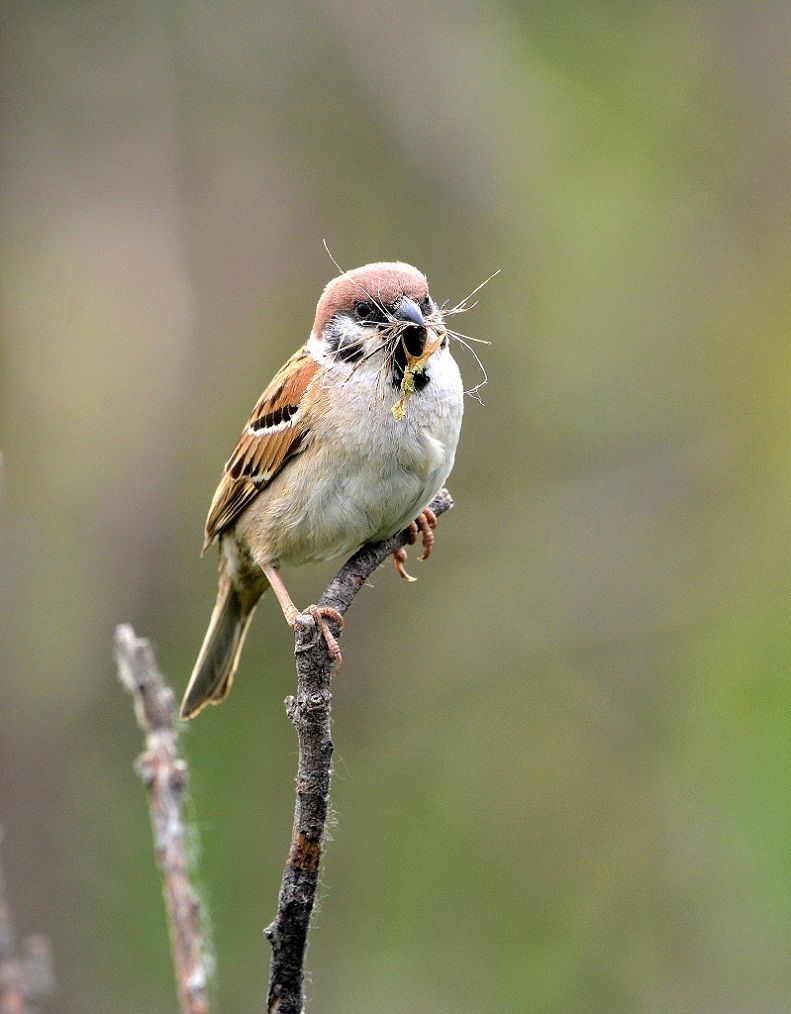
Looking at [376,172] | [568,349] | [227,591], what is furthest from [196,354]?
[227,591]

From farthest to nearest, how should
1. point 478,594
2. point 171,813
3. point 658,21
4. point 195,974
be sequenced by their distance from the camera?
point 658,21
point 478,594
point 171,813
point 195,974

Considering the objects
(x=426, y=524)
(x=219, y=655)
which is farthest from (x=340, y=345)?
(x=219, y=655)

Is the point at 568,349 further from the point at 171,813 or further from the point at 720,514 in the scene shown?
the point at 171,813

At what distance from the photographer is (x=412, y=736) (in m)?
6.68

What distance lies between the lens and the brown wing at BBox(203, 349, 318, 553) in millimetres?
3824

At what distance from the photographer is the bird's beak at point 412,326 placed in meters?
3.44

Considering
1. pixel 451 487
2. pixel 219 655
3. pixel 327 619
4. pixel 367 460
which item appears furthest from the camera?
pixel 451 487

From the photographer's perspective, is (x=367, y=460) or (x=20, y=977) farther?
(x=367, y=460)

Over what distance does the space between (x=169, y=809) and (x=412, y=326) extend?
77.8 inches

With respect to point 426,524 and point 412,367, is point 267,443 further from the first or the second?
point 412,367

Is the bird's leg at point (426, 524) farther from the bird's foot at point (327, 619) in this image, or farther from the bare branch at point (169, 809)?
the bare branch at point (169, 809)

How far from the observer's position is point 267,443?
395 centimetres

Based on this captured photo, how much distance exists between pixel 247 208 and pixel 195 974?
21.3 ft

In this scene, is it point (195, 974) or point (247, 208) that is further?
point (247, 208)
